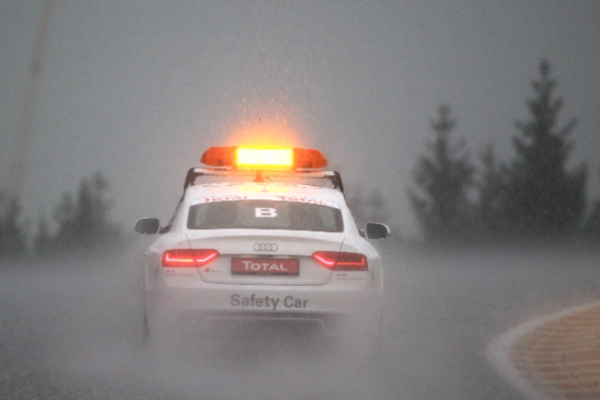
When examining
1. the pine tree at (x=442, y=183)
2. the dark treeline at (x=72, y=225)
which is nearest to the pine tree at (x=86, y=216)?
the dark treeline at (x=72, y=225)

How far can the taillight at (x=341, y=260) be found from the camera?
923 cm

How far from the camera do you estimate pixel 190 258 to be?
918 cm

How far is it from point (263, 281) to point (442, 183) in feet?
349

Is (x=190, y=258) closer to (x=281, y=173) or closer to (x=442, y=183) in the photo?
(x=281, y=173)

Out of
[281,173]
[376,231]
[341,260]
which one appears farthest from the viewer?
[281,173]

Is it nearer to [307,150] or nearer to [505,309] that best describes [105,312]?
[307,150]

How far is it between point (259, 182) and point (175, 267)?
2083 mm

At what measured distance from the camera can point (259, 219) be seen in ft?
33.6

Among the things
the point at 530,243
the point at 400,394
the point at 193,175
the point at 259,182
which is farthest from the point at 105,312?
the point at 530,243

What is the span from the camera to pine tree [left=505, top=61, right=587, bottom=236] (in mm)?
96625

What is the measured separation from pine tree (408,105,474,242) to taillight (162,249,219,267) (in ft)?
331

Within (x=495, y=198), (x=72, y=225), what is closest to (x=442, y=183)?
(x=495, y=198)

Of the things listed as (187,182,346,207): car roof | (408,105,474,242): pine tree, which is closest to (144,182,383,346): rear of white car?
(187,182,346,207): car roof

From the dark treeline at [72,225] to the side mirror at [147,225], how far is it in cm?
8284
